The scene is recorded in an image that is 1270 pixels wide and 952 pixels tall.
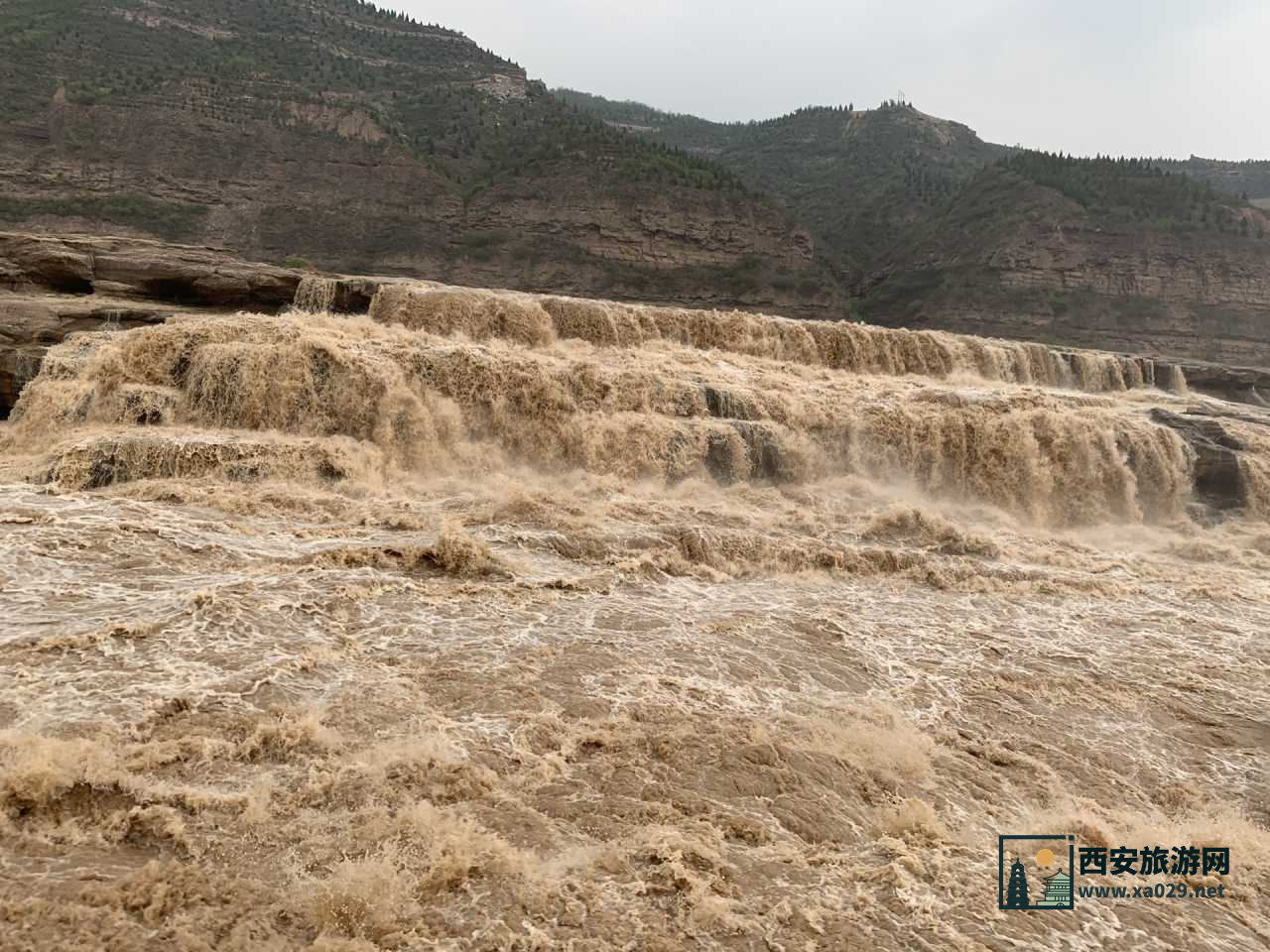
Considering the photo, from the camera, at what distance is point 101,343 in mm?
11047

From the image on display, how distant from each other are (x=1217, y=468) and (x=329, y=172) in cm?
3753

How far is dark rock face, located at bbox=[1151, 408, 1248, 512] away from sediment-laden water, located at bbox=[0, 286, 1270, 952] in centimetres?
34

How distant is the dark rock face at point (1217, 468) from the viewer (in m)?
13.4

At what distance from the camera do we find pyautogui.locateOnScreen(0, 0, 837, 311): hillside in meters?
32.2

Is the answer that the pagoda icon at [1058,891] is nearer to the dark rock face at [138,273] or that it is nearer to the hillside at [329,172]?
the dark rock face at [138,273]

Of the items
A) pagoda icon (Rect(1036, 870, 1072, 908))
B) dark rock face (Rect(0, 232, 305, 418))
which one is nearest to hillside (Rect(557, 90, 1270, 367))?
dark rock face (Rect(0, 232, 305, 418))

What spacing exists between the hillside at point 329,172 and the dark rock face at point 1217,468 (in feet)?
85.4

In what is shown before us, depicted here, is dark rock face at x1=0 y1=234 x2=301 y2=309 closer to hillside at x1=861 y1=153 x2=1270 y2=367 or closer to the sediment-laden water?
the sediment-laden water

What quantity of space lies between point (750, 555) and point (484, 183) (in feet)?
117

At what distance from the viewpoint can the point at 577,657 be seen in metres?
5.54

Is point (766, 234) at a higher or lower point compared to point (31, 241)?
higher

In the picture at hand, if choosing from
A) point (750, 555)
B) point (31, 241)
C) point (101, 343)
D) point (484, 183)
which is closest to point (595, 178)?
point (484, 183)

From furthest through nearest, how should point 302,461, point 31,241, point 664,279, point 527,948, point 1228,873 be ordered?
point 664,279 < point 31,241 < point 302,461 < point 1228,873 < point 527,948

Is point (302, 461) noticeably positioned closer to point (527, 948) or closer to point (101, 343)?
point (101, 343)
